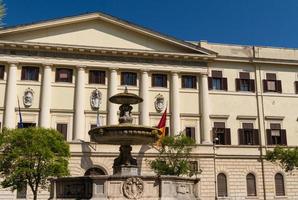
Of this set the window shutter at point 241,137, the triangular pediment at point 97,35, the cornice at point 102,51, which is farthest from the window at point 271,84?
the triangular pediment at point 97,35

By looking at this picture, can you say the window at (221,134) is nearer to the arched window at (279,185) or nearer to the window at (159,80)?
the arched window at (279,185)

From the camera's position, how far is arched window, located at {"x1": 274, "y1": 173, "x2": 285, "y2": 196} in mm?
36356

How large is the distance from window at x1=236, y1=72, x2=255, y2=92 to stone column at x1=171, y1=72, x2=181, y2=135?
556cm

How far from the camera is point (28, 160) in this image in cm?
2458

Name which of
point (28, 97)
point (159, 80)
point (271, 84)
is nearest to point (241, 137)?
point (271, 84)

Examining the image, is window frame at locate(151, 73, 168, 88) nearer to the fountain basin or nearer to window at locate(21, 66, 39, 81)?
window at locate(21, 66, 39, 81)

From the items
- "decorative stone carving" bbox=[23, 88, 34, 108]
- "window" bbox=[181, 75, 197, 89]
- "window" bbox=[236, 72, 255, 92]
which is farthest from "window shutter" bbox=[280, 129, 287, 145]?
Answer: "decorative stone carving" bbox=[23, 88, 34, 108]

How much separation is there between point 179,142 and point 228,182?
24.0 ft

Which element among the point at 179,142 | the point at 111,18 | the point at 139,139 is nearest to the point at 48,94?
the point at 111,18

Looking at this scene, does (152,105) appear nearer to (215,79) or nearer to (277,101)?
(215,79)

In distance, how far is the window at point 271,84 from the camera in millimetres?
38594

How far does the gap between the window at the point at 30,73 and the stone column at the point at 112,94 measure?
573 centimetres

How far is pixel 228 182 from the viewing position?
3541 cm

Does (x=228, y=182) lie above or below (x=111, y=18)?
below
